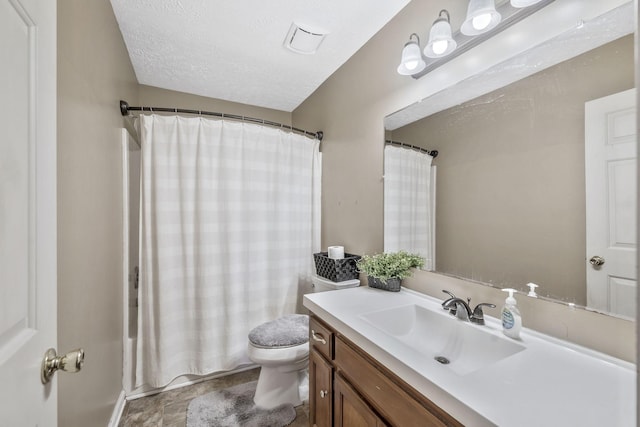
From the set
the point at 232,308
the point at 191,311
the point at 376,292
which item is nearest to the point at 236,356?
the point at 232,308

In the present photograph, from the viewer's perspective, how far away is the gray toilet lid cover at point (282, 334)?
167 cm

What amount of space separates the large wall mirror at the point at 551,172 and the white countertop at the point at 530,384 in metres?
0.18

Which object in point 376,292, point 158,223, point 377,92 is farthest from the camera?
point 158,223

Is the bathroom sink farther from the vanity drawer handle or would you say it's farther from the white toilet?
the white toilet

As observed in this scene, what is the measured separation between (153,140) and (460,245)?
203 cm

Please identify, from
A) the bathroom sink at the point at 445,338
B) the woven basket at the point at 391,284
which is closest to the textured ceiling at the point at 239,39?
the woven basket at the point at 391,284

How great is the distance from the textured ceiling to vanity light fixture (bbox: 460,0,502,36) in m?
0.59

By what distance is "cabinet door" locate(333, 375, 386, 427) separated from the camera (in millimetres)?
920

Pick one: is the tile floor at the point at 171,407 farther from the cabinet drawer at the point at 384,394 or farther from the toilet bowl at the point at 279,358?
the cabinet drawer at the point at 384,394

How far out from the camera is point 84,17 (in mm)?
1121

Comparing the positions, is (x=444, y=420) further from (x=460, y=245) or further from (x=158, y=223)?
(x=158, y=223)

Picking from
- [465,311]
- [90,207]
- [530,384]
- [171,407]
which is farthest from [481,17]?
[171,407]
